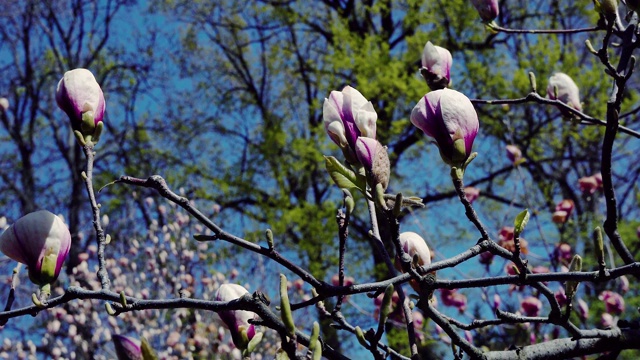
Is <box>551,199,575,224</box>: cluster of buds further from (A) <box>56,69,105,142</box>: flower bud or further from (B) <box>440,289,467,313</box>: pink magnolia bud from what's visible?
(A) <box>56,69,105,142</box>: flower bud

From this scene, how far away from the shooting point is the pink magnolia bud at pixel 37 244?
887 millimetres

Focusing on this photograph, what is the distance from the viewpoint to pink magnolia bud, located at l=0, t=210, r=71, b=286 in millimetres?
887

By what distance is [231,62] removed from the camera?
434 inches

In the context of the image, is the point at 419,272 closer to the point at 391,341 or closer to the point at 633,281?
the point at 633,281

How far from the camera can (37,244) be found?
90cm

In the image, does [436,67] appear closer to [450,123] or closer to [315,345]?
[450,123]

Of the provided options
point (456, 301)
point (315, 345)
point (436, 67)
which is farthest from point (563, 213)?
point (315, 345)

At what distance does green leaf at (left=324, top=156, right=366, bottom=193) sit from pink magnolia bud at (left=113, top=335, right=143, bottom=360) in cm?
30

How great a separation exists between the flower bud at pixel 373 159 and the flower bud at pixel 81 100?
16.3 inches

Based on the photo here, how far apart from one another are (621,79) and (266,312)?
2.07ft

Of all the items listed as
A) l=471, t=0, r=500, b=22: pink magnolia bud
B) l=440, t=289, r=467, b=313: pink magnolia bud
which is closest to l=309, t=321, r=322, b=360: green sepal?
l=471, t=0, r=500, b=22: pink magnolia bud

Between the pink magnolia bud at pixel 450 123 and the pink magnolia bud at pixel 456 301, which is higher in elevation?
the pink magnolia bud at pixel 456 301

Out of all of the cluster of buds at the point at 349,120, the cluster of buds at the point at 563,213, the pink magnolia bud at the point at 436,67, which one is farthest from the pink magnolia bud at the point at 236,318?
the cluster of buds at the point at 563,213

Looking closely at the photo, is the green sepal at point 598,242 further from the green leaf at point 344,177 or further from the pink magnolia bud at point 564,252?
the pink magnolia bud at point 564,252
